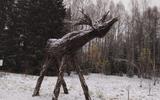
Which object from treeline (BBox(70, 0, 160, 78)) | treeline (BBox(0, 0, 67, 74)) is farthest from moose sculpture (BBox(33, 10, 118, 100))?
treeline (BBox(70, 0, 160, 78))

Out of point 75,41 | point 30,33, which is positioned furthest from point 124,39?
point 75,41

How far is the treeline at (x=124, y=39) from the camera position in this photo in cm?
3133

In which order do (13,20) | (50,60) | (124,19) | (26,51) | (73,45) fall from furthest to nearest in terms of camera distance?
(124,19) → (13,20) → (26,51) → (50,60) → (73,45)

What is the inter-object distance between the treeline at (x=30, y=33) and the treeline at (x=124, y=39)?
932cm

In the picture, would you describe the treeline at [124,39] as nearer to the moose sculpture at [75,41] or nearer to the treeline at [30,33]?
the treeline at [30,33]

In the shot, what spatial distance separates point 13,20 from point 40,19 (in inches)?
134

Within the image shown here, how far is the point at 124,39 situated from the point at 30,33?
22.4 meters

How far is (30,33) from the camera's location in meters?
21.4

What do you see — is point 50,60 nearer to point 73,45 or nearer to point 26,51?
point 73,45

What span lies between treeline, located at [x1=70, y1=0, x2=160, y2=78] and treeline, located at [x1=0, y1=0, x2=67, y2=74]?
9.32m

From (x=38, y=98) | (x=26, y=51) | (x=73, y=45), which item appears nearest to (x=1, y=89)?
(x=38, y=98)

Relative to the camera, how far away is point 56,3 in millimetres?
22125

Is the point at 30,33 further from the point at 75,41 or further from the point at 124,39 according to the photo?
the point at 124,39

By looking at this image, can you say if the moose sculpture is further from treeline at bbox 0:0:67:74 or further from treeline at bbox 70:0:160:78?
treeline at bbox 70:0:160:78
